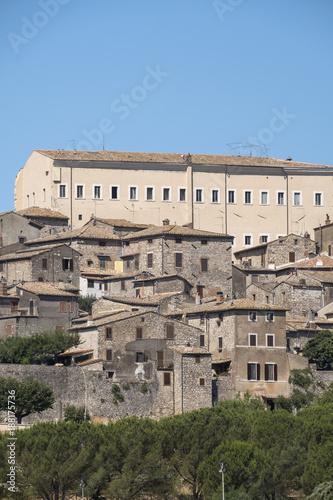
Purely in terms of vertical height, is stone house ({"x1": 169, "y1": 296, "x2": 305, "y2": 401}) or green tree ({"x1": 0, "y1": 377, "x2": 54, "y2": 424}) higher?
stone house ({"x1": 169, "y1": 296, "x2": 305, "y2": 401})

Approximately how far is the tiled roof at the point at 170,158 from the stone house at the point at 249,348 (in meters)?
24.9

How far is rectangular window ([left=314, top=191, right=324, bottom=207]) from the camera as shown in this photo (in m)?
102

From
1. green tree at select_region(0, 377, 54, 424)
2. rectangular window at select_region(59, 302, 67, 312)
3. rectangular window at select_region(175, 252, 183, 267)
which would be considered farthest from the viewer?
rectangular window at select_region(175, 252, 183, 267)

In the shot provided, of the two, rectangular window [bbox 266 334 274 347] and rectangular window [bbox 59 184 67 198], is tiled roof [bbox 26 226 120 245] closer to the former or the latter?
rectangular window [bbox 59 184 67 198]

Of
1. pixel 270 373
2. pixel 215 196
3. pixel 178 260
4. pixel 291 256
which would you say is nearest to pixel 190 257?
pixel 178 260

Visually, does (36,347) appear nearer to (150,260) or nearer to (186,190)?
(150,260)

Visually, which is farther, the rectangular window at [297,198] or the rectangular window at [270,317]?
the rectangular window at [297,198]

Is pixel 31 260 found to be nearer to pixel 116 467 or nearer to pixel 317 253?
pixel 317 253

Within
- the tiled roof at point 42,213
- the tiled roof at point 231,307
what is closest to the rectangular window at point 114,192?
the tiled roof at point 42,213

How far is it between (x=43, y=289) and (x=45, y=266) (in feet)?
19.4

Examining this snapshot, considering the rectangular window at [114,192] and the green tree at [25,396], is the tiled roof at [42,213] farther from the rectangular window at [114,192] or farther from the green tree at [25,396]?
the green tree at [25,396]

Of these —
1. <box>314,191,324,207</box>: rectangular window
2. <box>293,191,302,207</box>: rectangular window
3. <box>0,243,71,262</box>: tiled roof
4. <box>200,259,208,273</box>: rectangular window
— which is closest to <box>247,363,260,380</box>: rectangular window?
<box>200,259,208,273</box>: rectangular window

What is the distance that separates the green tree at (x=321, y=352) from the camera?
7694 centimetres

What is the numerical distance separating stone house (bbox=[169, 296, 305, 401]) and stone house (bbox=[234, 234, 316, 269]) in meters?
17.7
